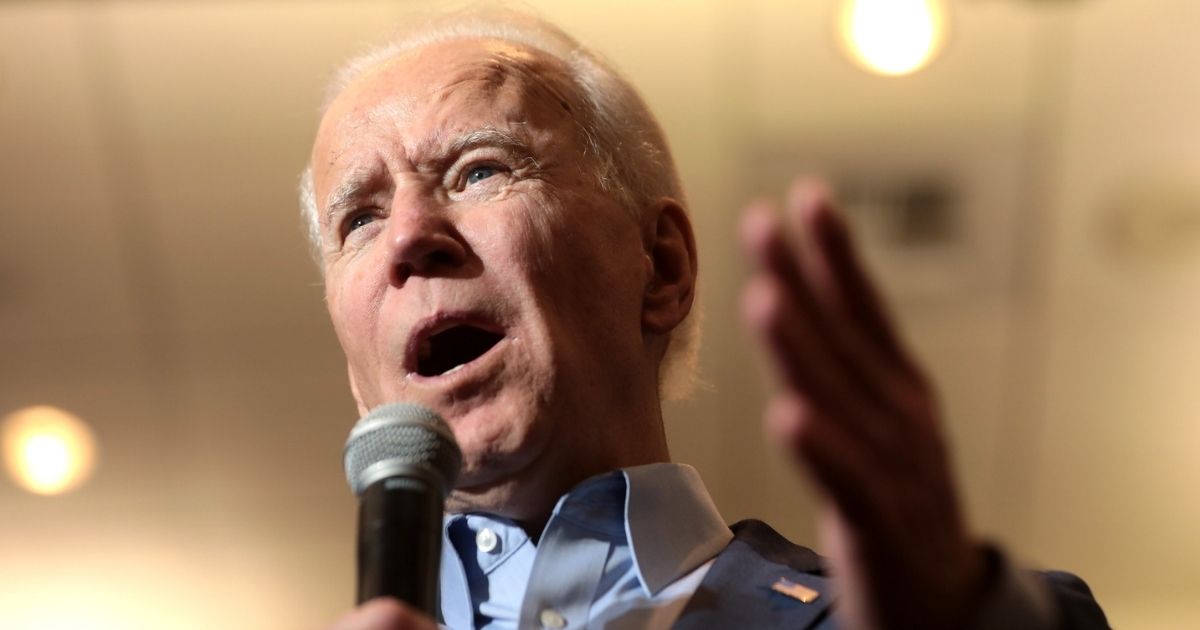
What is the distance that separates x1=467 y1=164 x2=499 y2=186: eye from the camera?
5.04ft

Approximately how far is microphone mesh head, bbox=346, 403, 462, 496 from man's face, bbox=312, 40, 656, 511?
0.22 m

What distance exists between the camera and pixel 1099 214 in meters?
3.32

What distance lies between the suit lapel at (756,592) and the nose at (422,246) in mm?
424

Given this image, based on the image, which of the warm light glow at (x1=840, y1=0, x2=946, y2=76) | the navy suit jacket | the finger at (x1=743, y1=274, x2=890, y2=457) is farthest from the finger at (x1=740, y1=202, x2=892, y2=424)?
the warm light glow at (x1=840, y1=0, x2=946, y2=76)

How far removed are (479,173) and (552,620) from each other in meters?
0.53

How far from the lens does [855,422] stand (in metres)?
0.88

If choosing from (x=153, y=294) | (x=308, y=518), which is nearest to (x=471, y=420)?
(x=153, y=294)

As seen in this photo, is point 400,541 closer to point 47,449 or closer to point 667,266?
point 667,266

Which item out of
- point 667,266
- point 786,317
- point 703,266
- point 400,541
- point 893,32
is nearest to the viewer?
point 786,317

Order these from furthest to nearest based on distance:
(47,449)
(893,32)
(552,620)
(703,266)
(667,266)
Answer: (47,449), (893,32), (703,266), (667,266), (552,620)

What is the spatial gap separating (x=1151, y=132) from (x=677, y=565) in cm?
232

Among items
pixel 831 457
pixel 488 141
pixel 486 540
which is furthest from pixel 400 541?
pixel 488 141

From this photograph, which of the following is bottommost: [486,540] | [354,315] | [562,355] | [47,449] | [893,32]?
Result: [486,540]

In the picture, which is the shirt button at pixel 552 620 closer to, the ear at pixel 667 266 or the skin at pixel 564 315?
the skin at pixel 564 315
